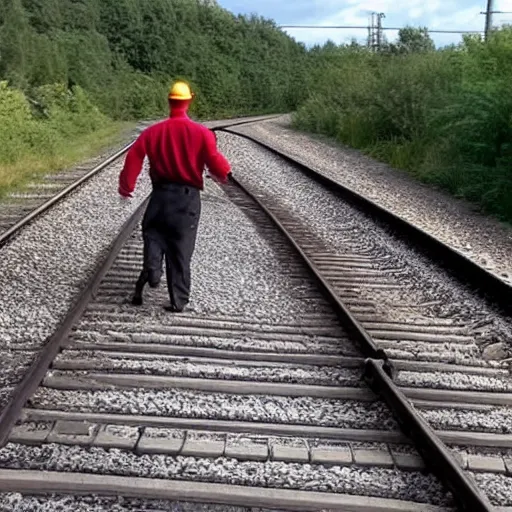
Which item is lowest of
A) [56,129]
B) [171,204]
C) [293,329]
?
[56,129]

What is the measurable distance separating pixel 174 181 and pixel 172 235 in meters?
0.44

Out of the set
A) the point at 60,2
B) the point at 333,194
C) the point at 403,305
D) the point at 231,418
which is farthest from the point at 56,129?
the point at 60,2

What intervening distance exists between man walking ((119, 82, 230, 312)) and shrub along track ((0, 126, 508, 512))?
0.36 meters

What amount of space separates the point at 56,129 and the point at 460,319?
24979 mm

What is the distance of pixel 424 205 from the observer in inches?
555

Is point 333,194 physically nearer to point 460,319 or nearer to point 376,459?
point 460,319

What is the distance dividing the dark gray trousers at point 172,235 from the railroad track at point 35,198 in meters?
3.04

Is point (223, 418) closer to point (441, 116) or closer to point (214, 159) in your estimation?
point (214, 159)

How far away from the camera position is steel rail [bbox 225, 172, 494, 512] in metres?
3.70

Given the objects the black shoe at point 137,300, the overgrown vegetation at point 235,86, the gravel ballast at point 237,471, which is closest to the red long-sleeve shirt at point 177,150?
the black shoe at point 137,300

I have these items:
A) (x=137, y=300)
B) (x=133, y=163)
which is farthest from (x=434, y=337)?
(x=133, y=163)

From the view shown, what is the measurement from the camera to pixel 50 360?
531 centimetres

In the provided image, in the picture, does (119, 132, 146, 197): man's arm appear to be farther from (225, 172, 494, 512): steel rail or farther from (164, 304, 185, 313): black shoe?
(225, 172, 494, 512): steel rail

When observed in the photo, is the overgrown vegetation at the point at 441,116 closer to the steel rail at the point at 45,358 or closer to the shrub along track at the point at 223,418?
the steel rail at the point at 45,358
